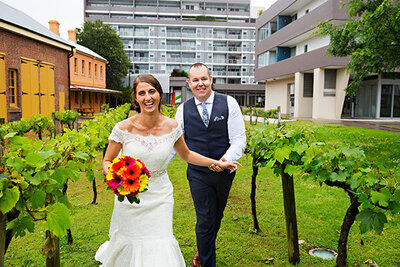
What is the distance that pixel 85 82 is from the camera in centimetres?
3588

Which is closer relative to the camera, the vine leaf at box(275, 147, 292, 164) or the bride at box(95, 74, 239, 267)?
the bride at box(95, 74, 239, 267)

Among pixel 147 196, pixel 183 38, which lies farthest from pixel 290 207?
pixel 183 38

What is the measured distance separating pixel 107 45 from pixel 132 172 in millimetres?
51698

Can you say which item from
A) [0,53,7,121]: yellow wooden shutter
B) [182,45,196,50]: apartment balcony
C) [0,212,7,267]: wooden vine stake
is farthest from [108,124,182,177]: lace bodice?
[182,45,196,50]: apartment balcony

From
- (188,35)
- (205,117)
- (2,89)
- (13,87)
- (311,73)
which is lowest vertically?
(205,117)

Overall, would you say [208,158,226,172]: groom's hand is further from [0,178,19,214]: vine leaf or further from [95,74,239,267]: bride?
[0,178,19,214]: vine leaf

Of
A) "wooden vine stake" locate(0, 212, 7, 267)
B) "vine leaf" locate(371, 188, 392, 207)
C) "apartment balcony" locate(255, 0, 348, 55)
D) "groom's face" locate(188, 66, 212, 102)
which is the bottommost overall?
"wooden vine stake" locate(0, 212, 7, 267)

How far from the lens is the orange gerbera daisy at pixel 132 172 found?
242 cm

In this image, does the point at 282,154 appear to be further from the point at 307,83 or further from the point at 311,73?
the point at 311,73

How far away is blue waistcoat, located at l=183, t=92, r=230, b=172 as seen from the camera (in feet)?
12.3

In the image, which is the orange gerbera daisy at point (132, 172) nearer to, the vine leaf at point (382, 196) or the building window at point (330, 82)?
the vine leaf at point (382, 196)

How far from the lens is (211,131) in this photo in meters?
3.76

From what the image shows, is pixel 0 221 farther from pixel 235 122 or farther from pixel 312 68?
pixel 312 68

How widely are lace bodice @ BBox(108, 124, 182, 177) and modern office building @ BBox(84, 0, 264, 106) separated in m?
64.4
